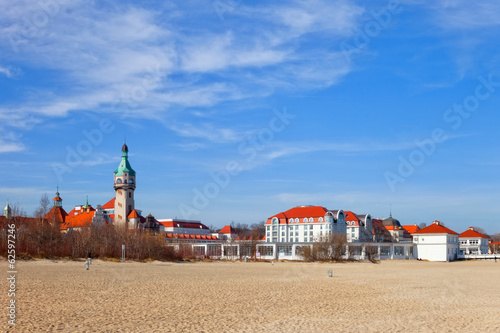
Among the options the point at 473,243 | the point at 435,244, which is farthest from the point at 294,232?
the point at 473,243

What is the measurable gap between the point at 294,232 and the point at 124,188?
43.8m

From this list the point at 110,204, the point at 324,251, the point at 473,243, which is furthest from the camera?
the point at 110,204

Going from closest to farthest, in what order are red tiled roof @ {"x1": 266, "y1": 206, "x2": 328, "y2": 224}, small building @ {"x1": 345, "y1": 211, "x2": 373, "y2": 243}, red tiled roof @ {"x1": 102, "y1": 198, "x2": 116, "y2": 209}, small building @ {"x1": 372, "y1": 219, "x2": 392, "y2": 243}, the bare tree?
the bare tree
red tiled roof @ {"x1": 266, "y1": 206, "x2": 328, "y2": 224}
small building @ {"x1": 345, "y1": 211, "x2": 373, "y2": 243}
small building @ {"x1": 372, "y1": 219, "x2": 392, "y2": 243}
red tiled roof @ {"x1": 102, "y1": 198, "x2": 116, "y2": 209}

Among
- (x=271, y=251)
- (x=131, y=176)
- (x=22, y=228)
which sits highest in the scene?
(x=131, y=176)

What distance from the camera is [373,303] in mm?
20125

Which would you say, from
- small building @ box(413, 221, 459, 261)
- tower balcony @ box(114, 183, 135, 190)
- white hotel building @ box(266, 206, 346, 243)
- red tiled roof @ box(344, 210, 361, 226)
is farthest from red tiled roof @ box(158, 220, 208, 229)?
small building @ box(413, 221, 459, 261)

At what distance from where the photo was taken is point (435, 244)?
95688 mm

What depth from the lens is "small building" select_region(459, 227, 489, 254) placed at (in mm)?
126812

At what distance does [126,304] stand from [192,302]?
8.27 ft

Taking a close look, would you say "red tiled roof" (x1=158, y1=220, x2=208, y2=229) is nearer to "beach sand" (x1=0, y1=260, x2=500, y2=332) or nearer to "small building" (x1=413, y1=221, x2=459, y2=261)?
"small building" (x1=413, y1=221, x2=459, y2=261)

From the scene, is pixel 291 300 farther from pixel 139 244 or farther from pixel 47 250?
pixel 139 244

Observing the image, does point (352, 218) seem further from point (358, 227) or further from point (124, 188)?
point (124, 188)

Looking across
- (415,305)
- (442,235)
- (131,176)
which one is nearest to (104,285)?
(415,305)

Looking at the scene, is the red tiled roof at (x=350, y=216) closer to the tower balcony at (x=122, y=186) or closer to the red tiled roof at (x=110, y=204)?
the tower balcony at (x=122, y=186)
